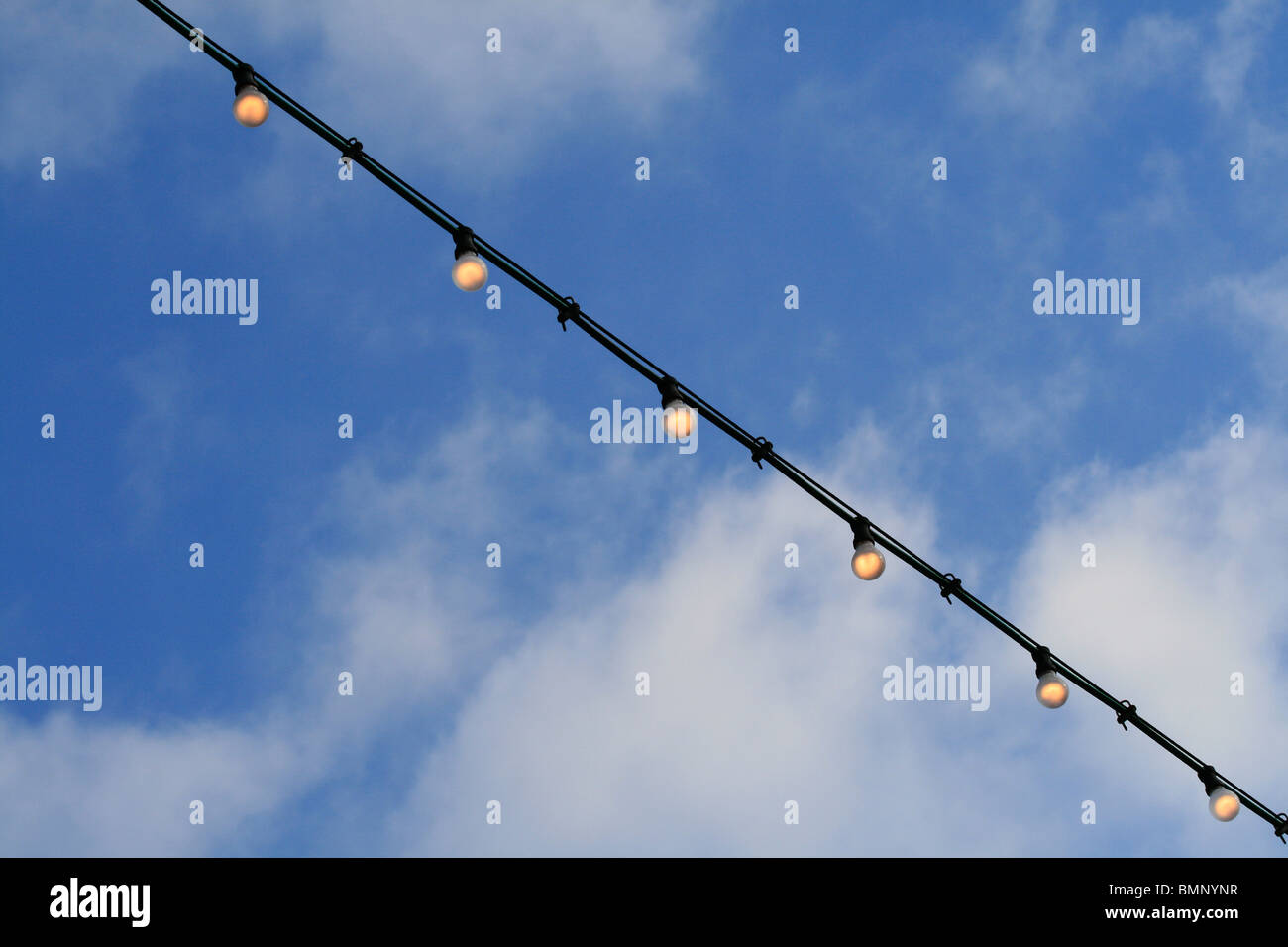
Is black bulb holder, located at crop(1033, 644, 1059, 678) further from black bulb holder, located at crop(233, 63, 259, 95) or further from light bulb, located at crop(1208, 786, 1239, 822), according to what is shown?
black bulb holder, located at crop(233, 63, 259, 95)

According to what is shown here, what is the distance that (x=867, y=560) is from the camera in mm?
8164

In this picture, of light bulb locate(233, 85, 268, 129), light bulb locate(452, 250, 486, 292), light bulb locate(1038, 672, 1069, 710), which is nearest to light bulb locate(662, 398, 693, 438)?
light bulb locate(452, 250, 486, 292)

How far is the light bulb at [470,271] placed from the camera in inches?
287

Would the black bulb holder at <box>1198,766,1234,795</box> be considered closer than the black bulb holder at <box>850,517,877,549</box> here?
No

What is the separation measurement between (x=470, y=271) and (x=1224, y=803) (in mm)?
7422

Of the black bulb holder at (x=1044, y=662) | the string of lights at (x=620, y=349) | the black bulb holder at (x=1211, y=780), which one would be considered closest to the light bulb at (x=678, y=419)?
the string of lights at (x=620, y=349)

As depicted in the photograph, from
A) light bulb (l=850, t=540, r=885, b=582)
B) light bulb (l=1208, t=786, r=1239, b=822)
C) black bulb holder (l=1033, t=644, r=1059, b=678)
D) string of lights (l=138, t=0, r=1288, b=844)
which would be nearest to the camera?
string of lights (l=138, t=0, r=1288, b=844)

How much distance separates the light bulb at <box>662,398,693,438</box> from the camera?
7500mm
